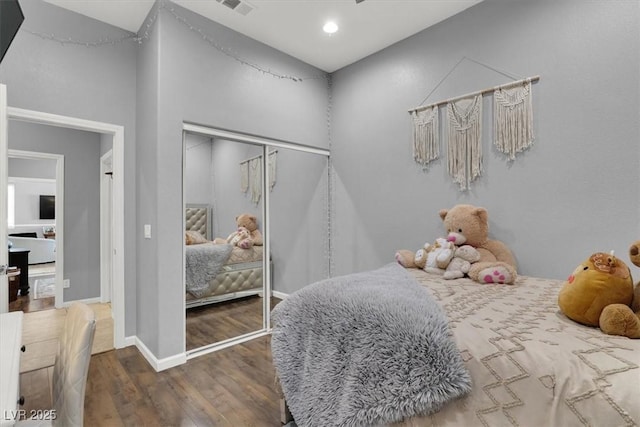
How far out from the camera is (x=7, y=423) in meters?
0.77

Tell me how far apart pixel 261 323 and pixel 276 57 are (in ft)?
9.26

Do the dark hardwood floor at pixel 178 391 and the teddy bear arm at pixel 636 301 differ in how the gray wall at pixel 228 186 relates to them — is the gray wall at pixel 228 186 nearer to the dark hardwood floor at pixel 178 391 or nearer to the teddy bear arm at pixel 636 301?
the dark hardwood floor at pixel 178 391

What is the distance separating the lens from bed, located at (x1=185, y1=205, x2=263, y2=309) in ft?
8.91

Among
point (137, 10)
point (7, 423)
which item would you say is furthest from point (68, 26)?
point (7, 423)

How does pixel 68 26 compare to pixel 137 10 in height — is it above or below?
below

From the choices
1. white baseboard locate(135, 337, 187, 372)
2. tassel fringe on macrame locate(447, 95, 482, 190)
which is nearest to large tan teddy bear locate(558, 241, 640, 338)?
tassel fringe on macrame locate(447, 95, 482, 190)

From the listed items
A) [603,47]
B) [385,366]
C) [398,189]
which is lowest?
[385,366]

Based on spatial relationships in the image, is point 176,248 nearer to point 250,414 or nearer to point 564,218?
point 250,414

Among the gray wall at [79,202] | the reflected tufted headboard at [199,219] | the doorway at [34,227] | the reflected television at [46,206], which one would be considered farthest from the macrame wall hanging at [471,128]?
the reflected television at [46,206]

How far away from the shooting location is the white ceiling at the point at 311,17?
8.48 ft

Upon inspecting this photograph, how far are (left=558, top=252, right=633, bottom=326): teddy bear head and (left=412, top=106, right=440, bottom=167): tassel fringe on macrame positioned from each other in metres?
1.68

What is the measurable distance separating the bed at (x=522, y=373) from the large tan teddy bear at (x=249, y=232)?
5.56ft

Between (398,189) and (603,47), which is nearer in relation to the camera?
(603,47)

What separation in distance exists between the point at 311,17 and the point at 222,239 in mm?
2214
